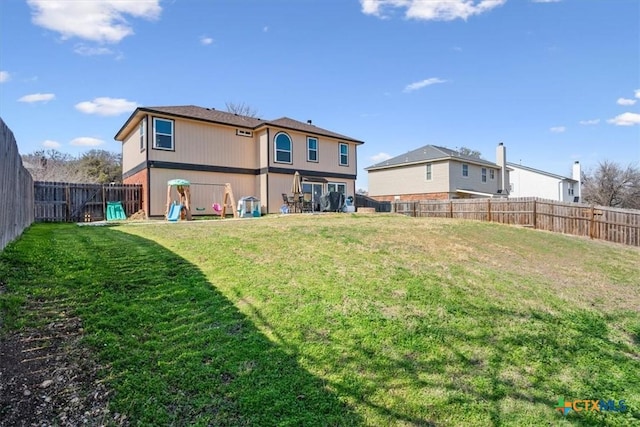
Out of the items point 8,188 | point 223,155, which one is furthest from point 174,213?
point 8,188

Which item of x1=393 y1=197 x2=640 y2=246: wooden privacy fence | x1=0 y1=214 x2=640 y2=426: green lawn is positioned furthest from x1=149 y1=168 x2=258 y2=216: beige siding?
x1=393 y1=197 x2=640 y2=246: wooden privacy fence

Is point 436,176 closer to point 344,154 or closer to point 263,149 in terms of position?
point 344,154

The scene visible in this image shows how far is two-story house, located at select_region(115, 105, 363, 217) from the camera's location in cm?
1497

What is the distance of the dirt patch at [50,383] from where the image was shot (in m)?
2.05

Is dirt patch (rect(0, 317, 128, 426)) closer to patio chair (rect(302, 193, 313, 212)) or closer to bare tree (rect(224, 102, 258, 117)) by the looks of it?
patio chair (rect(302, 193, 313, 212))

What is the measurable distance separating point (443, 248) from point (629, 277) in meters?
3.92

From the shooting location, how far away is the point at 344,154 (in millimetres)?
21516

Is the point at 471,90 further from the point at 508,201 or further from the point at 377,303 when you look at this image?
the point at 377,303

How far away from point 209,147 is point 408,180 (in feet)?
60.0

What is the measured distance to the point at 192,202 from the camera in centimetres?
1594

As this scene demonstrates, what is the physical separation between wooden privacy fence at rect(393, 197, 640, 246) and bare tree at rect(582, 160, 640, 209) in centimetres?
2266

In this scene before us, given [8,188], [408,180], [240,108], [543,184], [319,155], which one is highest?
[240,108]

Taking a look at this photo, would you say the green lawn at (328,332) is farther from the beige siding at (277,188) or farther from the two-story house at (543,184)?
the two-story house at (543,184)

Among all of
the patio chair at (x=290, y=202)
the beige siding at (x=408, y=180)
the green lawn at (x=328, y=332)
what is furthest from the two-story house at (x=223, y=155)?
the green lawn at (x=328, y=332)
